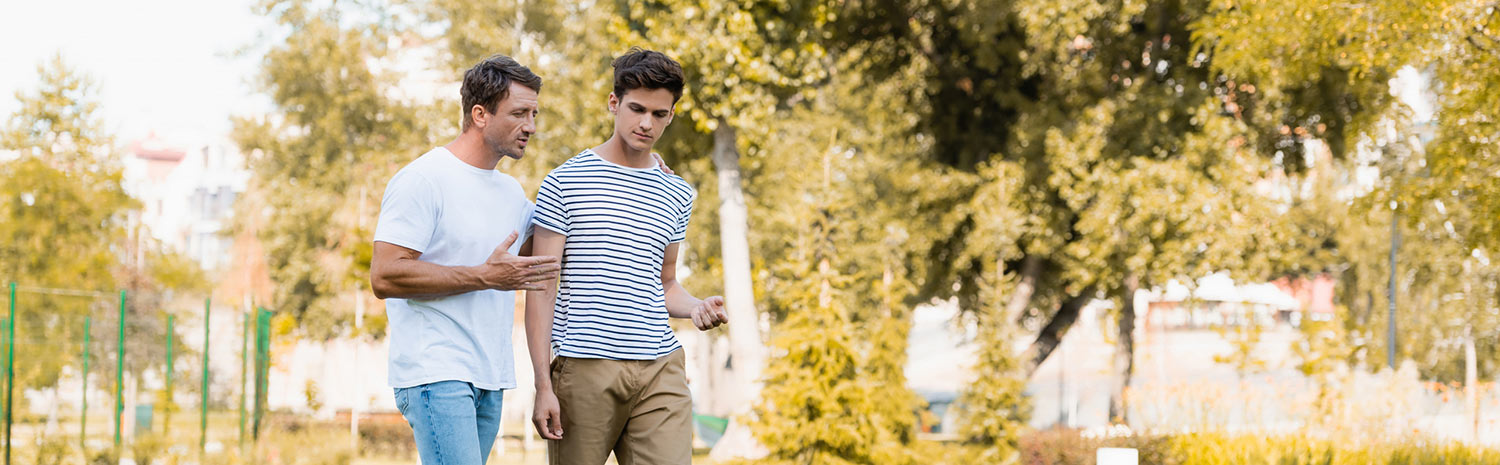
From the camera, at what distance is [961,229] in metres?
20.1

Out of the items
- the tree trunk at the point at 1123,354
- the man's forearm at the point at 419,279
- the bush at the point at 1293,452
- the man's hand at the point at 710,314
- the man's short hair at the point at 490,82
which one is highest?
the man's short hair at the point at 490,82

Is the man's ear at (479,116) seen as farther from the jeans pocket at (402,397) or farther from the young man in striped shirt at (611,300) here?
the jeans pocket at (402,397)

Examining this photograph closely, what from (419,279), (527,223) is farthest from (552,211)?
(419,279)

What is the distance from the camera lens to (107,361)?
2178cm

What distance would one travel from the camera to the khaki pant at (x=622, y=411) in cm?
383

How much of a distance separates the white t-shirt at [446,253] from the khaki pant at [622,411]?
25 centimetres

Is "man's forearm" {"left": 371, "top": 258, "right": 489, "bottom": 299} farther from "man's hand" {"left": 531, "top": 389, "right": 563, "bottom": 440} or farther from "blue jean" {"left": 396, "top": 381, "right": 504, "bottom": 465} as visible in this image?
"man's hand" {"left": 531, "top": 389, "right": 563, "bottom": 440}

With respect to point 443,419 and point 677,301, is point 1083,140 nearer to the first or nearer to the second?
point 677,301

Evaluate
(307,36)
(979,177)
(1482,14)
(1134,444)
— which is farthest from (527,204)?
(307,36)

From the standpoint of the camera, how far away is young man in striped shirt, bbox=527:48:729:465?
3789mm

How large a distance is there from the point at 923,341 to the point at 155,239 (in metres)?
29.4

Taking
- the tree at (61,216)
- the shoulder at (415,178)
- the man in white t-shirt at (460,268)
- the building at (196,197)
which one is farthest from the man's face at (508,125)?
the building at (196,197)

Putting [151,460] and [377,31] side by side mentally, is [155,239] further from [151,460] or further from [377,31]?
[151,460]

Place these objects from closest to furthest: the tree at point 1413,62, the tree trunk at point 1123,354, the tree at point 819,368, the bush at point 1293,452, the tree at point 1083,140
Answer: the tree at point 1413,62, the bush at point 1293,452, the tree at point 819,368, the tree at point 1083,140, the tree trunk at point 1123,354
